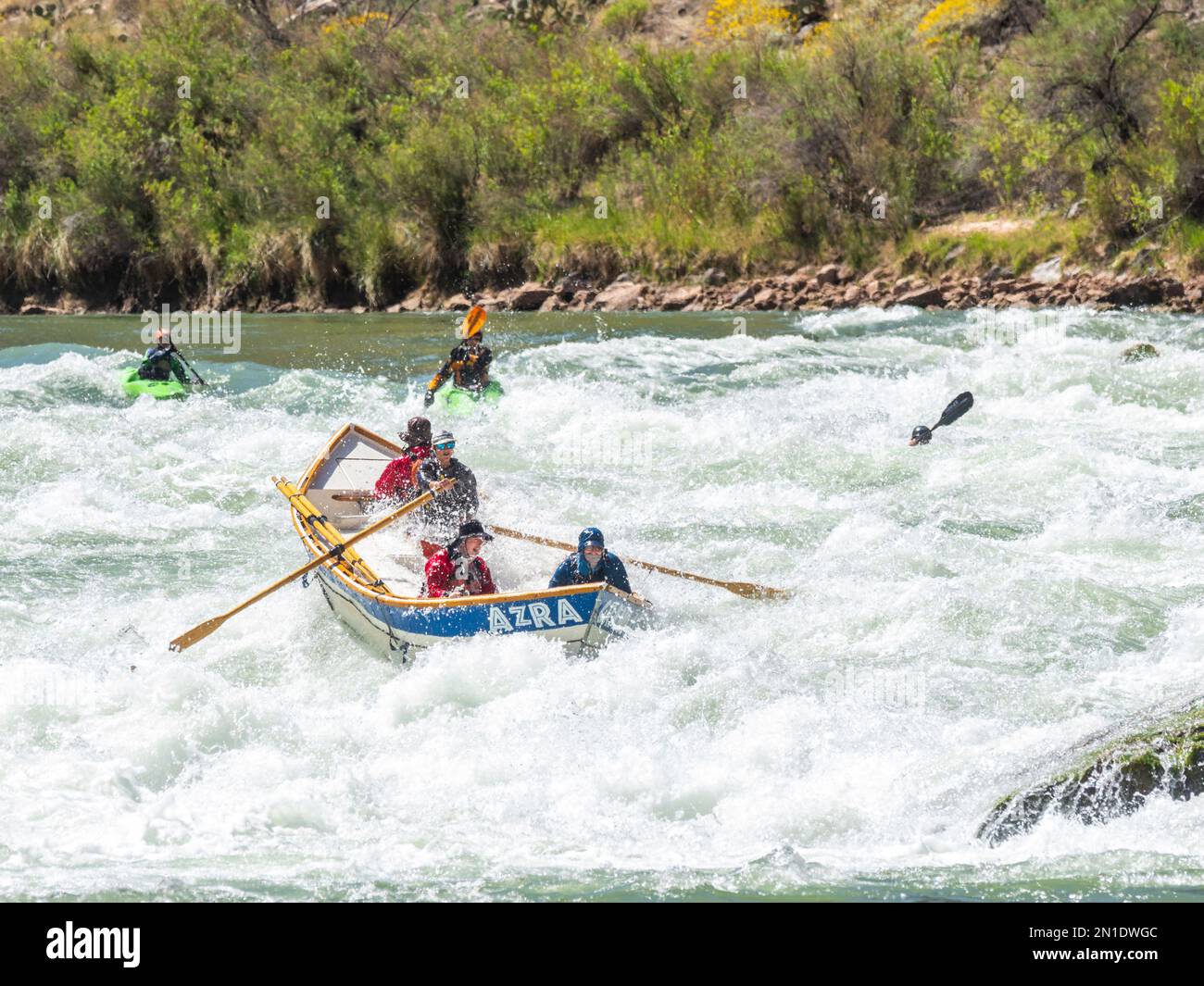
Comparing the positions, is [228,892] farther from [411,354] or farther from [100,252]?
[100,252]

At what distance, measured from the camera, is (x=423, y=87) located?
96.4ft

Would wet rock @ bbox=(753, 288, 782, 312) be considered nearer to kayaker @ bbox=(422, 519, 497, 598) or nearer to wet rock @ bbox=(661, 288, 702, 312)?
wet rock @ bbox=(661, 288, 702, 312)

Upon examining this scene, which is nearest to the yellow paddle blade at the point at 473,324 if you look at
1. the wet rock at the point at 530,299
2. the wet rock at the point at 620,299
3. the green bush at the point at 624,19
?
the wet rock at the point at 620,299

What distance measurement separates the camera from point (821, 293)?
22.9 meters

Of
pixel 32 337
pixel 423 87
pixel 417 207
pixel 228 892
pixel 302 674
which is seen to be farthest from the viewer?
pixel 423 87

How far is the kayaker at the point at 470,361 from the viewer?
50.5ft

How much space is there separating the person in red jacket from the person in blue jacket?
224 centimetres

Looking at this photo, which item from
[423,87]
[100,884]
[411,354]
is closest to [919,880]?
[100,884]

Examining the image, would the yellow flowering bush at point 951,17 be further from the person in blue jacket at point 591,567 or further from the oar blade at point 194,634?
the oar blade at point 194,634

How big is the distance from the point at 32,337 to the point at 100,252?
640 cm

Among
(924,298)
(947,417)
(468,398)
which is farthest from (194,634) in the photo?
(924,298)

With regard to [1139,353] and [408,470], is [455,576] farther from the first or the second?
[1139,353]

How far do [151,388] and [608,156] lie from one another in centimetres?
1342
